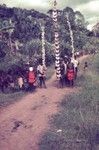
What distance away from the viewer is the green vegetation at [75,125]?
14141 mm

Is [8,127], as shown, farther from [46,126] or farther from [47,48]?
[47,48]

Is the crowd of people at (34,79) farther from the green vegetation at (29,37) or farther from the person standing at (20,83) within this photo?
the green vegetation at (29,37)

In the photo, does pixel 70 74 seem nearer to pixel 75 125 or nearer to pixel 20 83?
pixel 20 83

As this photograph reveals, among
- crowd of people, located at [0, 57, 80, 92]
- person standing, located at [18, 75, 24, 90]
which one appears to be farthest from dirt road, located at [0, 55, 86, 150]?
Answer: person standing, located at [18, 75, 24, 90]

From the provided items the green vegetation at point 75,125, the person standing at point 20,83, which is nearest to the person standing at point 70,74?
the person standing at point 20,83

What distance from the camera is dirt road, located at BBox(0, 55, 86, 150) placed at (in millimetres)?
14852

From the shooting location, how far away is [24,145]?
1444 centimetres

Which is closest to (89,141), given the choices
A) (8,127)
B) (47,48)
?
(8,127)

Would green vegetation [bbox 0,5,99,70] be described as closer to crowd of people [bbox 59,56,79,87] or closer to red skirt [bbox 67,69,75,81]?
crowd of people [bbox 59,56,79,87]

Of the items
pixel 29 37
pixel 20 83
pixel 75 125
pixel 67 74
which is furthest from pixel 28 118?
pixel 29 37

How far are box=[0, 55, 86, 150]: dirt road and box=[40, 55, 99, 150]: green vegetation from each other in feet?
1.48

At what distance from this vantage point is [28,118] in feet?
59.4

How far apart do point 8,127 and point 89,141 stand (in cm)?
419

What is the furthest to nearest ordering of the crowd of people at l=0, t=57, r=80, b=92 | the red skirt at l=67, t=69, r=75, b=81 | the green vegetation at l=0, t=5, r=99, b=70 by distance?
the green vegetation at l=0, t=5, r=99, b=70 < the red skirt at l=67, t=69, r=75, b=81 < the crowd of people at l=0, t=57, r=80, b=92
